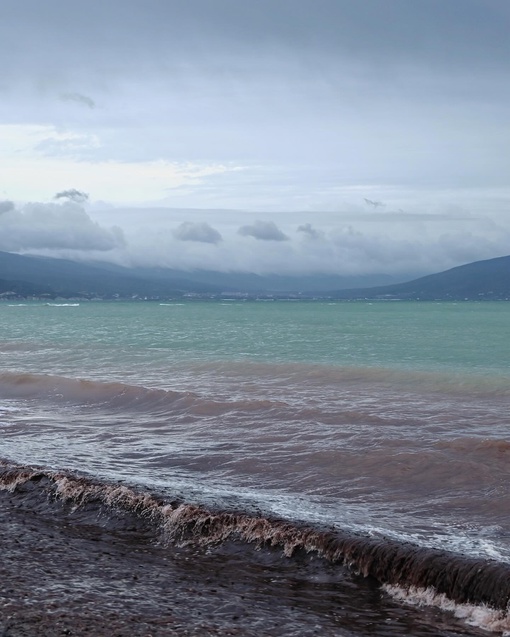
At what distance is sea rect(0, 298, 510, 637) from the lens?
851 centimetres

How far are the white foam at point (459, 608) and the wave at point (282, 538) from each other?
1 centimetres

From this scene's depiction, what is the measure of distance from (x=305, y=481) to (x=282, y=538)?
3.27 m

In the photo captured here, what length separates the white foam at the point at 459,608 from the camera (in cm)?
775

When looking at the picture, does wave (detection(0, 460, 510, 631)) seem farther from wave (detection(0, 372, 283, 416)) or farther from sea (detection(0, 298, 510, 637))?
wave (detection(0, 372, 283, 416))

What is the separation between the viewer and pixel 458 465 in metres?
14.1

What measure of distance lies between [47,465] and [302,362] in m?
23.3

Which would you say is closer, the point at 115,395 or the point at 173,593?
the point at 173,593

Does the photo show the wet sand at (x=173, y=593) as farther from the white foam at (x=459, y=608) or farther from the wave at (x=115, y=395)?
the wave at (x=115, y=395)

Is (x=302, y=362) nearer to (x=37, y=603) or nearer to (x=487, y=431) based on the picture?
(x=487, y=431)

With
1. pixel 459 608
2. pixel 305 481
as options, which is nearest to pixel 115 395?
pixel 305 481

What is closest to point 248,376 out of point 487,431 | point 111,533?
point 487,431

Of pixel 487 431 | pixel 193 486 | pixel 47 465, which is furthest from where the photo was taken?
pixel 487 431

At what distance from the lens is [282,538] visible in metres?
9.98

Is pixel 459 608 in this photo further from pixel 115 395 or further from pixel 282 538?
pixel 115 395
